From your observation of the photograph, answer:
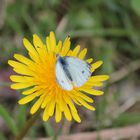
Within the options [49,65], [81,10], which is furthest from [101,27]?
[49,65]

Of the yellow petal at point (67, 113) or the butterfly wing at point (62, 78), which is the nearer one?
the butterfly wing at point (62, 78)

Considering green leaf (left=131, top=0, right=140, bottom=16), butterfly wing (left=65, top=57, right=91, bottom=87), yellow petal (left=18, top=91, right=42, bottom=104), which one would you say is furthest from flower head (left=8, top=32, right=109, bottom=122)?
green leaf (left=131, top=0, right=140, bottom=16)

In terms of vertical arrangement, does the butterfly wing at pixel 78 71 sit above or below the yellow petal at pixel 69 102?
above

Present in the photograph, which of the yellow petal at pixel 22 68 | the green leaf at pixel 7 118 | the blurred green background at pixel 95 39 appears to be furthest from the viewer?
the blurred green background at pixel 95 39

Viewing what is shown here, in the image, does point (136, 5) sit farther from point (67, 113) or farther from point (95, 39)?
point (67, 113)

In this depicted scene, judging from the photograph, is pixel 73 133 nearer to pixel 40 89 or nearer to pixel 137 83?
pixel 137 83

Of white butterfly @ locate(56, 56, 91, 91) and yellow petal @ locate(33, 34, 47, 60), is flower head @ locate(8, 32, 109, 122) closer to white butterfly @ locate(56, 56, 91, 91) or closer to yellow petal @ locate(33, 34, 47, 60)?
yellow petal @ locate(33, 34, 47, 60)

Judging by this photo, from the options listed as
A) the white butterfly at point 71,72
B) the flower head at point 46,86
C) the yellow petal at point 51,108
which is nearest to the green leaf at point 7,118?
the flower head at point 46,86

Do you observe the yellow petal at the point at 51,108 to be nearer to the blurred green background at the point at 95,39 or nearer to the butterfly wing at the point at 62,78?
the butterfly wing at the point at 62,78
